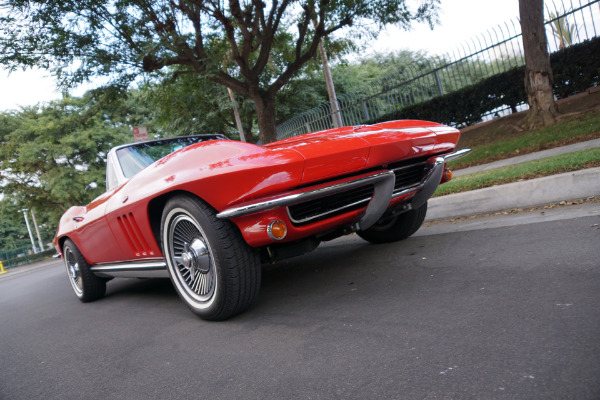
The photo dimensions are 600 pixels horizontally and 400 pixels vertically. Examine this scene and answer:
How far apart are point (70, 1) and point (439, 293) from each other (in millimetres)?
9764

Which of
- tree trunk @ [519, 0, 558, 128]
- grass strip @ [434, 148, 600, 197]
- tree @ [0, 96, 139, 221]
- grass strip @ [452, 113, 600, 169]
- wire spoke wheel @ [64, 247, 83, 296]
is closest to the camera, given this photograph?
grass strip @ [434, 148, 600, 197]

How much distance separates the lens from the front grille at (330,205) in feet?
9.20

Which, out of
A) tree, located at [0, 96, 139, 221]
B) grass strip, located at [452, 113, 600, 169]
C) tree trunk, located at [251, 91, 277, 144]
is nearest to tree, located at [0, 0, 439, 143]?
tree trunk, located at [251, 91, 277, 144]

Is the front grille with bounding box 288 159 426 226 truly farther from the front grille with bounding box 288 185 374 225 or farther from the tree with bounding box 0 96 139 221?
the tree with bounding box 0 96 139 221

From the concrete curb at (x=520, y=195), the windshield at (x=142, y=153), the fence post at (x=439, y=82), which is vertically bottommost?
the concrete curb at (x=520, y=195)

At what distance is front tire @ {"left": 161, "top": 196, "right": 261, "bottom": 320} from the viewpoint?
9.09 ft

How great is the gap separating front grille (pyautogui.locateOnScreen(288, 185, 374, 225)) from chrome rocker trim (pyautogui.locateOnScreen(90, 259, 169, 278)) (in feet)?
4.04

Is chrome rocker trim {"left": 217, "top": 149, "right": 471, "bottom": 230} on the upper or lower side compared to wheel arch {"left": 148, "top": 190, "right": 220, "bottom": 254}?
lower

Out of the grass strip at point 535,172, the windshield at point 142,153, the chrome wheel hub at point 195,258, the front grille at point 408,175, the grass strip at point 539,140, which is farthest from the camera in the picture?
the grass strip at point 539,140

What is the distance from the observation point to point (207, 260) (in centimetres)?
298

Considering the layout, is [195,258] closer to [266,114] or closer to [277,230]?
[277,230]

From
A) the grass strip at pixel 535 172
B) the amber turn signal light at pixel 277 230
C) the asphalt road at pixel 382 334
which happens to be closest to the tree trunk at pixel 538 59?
the grass strip at pixel 535 172

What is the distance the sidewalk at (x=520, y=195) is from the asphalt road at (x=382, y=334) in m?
0.48

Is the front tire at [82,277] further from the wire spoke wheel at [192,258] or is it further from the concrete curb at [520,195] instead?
the concrete curb at [520,195]
